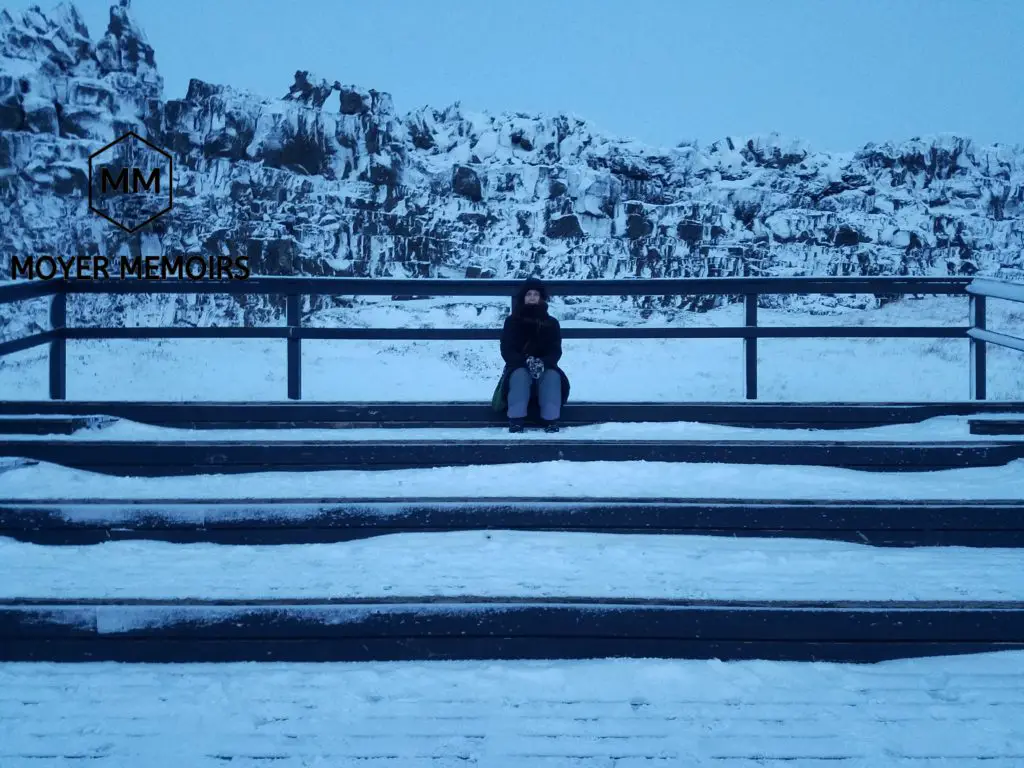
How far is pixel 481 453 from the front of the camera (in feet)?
14.7

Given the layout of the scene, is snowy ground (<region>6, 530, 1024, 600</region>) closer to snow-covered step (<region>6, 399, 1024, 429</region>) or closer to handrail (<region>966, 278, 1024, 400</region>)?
snow-covered step (<region>6, 399, 1024, 429</region>)

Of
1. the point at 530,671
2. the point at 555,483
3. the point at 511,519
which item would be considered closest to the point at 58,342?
the point at 555,483

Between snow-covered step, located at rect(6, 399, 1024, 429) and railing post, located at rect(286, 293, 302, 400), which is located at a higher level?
railing post, located at rect(286, 293, 302, 400)

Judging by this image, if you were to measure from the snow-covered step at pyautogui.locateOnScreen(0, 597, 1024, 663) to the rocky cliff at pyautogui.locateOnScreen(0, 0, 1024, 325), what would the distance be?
2516 cm

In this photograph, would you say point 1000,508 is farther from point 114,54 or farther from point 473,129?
point 473,129

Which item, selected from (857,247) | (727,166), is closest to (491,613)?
(857,247)

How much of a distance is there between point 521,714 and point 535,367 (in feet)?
9.94

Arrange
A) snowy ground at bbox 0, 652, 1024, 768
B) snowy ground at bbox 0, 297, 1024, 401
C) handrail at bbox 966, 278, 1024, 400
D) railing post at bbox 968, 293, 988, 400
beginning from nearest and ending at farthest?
1. snowy ground at bbox 0, 652, 1024, 768
2. handrail at bbox 966, 278, 1024, 400
3. railing post at bbox 968, 293, 988, 400
4. snowy ground at bbox 0, 297, 1024, 401

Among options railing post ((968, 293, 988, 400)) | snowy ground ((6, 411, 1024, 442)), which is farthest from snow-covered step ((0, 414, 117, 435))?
railing post ((968, 293, 988, 400))

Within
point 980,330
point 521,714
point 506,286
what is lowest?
point 521,714

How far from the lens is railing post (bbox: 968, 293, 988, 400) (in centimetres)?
607

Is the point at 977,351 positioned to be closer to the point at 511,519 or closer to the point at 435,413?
the point at 435,413

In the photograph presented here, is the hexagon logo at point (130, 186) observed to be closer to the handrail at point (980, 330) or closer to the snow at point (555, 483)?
the snow at point (555, 483)

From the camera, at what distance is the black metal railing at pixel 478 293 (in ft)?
20.1
